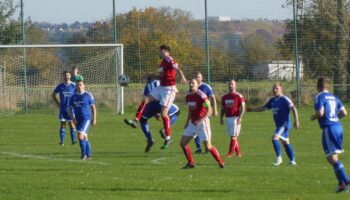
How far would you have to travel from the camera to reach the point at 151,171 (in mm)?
17578

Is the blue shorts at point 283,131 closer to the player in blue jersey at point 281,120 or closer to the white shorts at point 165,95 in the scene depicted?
the player in blue jersey at point 281,120

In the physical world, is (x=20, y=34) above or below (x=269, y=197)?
above

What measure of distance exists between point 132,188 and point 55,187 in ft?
4.30

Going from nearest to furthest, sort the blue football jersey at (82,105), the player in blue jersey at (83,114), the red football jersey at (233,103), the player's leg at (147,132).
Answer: the player in blue jersey at (83,114)
the blue football jersey at (82,105)
the red football jersey at (233,103)
the player's leg at (147,132)

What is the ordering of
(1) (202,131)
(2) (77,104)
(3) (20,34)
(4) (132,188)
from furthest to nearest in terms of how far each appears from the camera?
1. (3) (20,34)
2. (2) (77,104)
3. (1) (202,131)
4. (4) (132,188)

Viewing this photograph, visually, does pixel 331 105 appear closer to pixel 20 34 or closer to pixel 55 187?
pixel 55 187

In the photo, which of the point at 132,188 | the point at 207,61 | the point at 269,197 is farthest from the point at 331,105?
the point at 207,61

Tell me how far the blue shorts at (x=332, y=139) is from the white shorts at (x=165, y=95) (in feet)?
27.2

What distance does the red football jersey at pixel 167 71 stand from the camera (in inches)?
870

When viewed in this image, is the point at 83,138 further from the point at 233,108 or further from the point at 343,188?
the point at 343,188

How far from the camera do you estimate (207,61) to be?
42688 millimetres

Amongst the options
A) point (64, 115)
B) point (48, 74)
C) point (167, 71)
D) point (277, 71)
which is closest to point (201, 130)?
point (167, 71)

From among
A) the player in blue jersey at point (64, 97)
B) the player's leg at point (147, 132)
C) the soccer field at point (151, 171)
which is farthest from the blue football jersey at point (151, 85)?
the player in blue jersey at point (64, 97)

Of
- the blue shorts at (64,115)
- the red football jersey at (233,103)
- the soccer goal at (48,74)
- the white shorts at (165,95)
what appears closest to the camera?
the red football jersey at (233,103)
